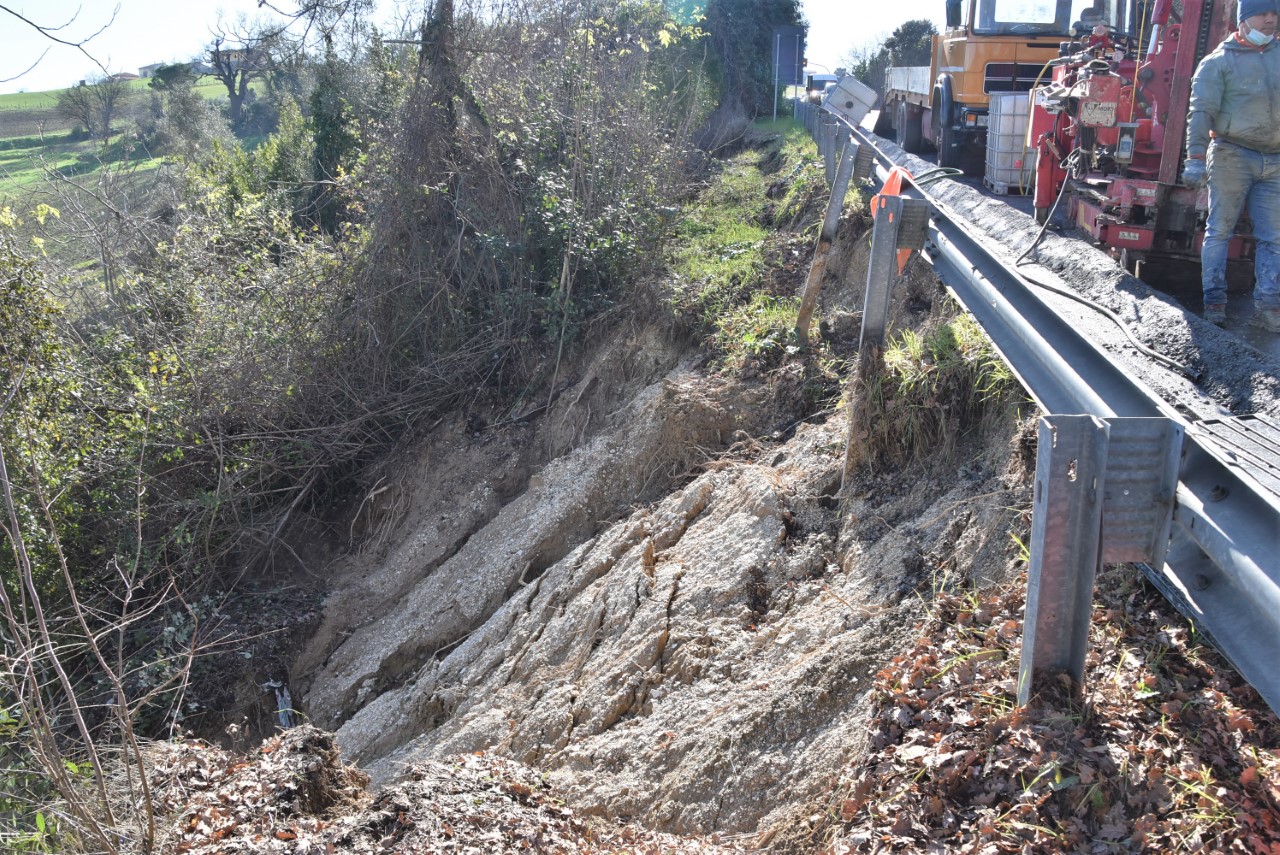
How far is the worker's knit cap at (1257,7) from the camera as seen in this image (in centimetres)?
495

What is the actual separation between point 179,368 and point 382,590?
3456mm

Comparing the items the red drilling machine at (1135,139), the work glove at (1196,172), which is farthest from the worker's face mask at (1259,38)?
the red drilling machine at (1135,139)

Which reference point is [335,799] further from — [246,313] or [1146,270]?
[246,313]

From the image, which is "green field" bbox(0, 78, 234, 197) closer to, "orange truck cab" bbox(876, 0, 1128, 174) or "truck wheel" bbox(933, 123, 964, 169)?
"truck wheel" bbox(933, 123, 964, 169)

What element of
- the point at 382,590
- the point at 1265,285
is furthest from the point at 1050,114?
the point at 382,590

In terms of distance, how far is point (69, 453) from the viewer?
891 centimetres

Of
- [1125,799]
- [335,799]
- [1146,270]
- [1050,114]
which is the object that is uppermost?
[1050,114]

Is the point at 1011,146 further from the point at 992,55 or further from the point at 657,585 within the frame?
the point at 657,585

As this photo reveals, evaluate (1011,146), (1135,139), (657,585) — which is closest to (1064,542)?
(657,585)

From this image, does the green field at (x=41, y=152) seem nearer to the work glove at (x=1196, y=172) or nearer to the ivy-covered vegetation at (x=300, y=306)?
the ivy-covered vegetation at (x=300, y=306)

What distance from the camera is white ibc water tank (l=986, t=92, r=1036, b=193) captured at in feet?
30.4

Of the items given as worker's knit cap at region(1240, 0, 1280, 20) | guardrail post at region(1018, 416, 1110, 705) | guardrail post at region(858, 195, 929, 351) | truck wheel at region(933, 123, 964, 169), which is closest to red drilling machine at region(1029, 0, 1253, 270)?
worker's knit cap at region(1240, 0, 1280, 20)

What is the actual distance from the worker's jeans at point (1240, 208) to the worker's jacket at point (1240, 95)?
0.09m

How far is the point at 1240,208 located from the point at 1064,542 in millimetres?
3908
